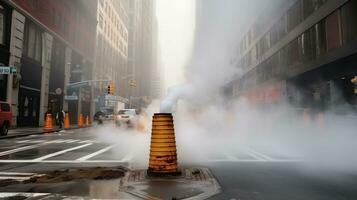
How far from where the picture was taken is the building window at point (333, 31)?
20.8 meters

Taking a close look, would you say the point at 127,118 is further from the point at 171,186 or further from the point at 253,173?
the point at 171,186

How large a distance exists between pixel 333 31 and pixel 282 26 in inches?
290

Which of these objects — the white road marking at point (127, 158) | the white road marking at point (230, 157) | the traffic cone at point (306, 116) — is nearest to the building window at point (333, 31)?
the traffic cone at point (306, 116)

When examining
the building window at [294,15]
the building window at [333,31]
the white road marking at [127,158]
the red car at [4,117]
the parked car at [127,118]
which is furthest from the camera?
the parked car at [127,118]

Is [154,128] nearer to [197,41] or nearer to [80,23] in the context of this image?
[197,41]

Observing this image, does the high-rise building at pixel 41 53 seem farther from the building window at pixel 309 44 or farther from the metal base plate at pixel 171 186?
the metal base plate at pixel 171 186

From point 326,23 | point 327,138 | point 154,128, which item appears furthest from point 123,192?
point 326,23

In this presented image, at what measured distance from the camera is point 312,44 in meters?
24.2

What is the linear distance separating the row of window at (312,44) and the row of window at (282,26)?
1040 millimetres

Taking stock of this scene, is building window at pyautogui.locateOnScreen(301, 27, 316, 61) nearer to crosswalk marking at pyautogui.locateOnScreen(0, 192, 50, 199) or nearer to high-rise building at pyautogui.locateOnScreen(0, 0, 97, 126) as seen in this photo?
high-rise building at pyautogui.locateOnScreen(0, 0, 97, 126)

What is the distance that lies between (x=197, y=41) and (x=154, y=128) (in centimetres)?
659

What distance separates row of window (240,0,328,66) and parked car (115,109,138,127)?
9241 mm

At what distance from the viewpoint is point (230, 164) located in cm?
866

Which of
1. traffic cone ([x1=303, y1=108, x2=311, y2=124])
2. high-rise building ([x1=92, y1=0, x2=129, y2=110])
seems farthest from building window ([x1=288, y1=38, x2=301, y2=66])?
high-rise building ([x1=92, y1=0, x2=129, y2=110])
